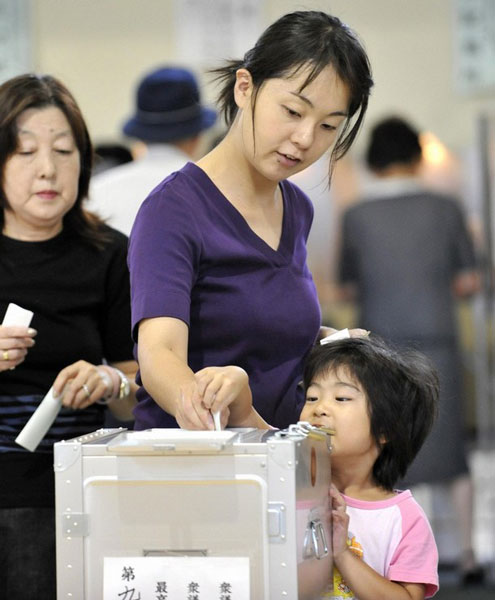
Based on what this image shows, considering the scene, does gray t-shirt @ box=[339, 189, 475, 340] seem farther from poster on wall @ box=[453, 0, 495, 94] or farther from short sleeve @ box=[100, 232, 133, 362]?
poster on wall @ box=[453, 0, 495, 94]

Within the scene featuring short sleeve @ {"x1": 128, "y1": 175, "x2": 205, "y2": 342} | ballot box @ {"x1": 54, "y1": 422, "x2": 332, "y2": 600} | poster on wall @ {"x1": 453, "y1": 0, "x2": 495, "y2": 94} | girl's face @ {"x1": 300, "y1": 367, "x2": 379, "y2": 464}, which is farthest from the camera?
poster on wall @ {"x1": 453, "y1": 0, "x2": 495, "y2": 94}

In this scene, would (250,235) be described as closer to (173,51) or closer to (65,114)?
(65,114)

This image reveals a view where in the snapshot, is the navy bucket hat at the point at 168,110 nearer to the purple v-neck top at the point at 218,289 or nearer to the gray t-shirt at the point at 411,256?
the gray t-shirt at the point at 411,256

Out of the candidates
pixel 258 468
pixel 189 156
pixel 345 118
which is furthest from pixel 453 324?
pixel 258 468

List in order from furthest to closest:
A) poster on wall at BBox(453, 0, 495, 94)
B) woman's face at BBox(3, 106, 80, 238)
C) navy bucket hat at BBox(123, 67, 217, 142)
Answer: poster on wall at BBox(453, 0, 495, 94) → navy bucket hat at BBox(123, 67, 217, 142) → woman's face at BBox(3, 106, 80, 238)

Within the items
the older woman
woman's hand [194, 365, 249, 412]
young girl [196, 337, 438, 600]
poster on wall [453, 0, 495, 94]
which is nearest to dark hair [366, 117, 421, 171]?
the older woman

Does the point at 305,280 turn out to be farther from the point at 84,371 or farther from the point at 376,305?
the point at 376,305

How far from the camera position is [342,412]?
64.6 inches

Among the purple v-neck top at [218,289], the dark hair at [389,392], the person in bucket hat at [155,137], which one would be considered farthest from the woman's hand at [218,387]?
the person in bucket hat at [155,137]

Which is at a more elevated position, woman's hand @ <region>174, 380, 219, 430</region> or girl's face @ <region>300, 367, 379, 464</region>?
woman's hand @ <region>174, 380, 219, 430</region>

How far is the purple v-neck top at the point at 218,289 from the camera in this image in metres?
1.42

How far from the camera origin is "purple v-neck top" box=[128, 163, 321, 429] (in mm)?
1418

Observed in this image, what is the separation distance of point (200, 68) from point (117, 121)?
0.58 m

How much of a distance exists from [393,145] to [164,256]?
2.39 metres
